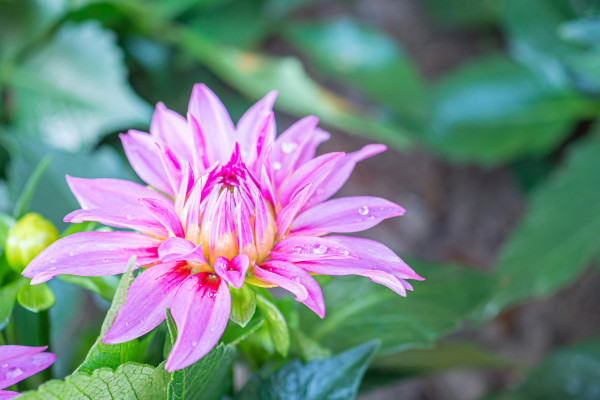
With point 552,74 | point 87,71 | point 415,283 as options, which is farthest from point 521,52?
point 87,71

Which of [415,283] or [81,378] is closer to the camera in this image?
[81,378]

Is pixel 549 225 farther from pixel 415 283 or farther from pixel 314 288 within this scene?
pixel 314 288

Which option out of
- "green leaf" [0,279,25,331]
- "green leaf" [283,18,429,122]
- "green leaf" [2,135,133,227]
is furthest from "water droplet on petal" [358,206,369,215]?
"green leaf" [283,18,429,122]

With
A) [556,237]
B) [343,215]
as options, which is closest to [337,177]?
[343,215]

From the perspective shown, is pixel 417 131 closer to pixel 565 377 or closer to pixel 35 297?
pixel 565 377

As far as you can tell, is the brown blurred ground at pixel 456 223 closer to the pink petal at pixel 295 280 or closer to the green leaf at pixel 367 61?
the green leaf at pixel 367 61

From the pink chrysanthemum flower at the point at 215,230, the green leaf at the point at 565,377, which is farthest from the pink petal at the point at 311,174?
the green leaf at the point at 565,377

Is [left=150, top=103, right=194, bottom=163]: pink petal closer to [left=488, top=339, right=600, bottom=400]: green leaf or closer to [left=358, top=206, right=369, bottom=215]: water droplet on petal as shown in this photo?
[left=358, top=206, right=369, bottom=215]: water droplet on petal
